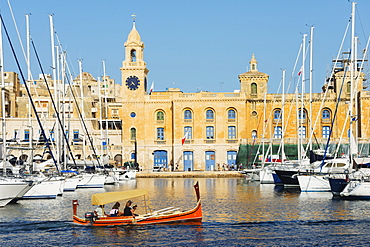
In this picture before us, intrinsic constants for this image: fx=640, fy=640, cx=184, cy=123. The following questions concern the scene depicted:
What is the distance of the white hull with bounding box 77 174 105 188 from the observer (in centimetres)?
5041

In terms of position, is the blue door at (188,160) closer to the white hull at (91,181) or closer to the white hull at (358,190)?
the white hull at (91,181)

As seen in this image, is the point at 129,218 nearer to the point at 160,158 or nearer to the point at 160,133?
the point at 160,158

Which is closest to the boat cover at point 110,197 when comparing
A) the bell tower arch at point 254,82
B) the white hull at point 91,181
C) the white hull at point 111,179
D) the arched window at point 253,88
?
the white hull at point 91,181

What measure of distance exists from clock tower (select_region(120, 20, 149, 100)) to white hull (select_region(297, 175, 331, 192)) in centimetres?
3906

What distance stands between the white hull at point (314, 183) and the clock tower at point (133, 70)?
3906 cm

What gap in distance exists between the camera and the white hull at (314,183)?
4259 cm

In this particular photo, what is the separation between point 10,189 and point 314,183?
1995 cm

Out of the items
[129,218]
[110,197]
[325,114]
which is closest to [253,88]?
[325,114]

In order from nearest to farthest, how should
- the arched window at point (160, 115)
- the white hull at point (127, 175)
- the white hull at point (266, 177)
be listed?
the white hull at point (266, 177), the white hull at point (127, 175), the arched window at point (160, 115)

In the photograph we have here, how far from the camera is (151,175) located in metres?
72.7

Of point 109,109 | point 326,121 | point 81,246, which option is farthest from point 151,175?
point 81,246

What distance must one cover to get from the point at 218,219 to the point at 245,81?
52.6m

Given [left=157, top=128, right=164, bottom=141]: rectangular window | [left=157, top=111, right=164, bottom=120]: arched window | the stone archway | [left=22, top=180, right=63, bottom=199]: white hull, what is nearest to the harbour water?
[left=22, top=180, right=63, bottom=199]: white hull

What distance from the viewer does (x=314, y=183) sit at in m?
42.6
